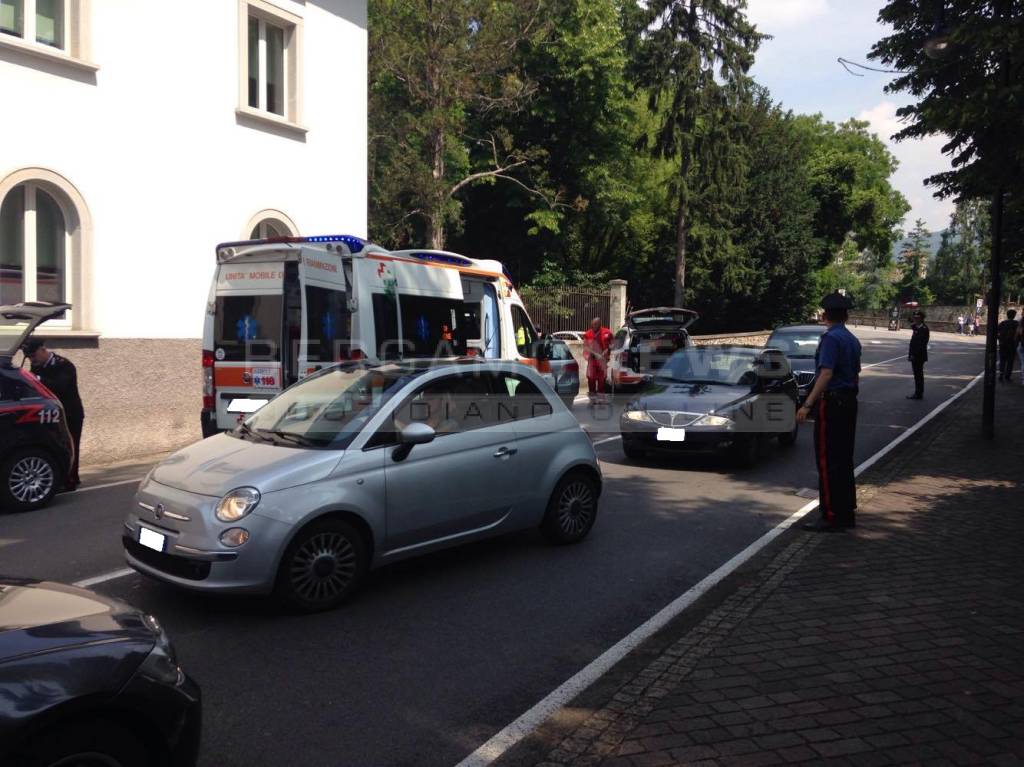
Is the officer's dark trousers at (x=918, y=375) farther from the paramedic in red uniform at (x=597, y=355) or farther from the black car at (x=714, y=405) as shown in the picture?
the black car at (x=714, y=405)

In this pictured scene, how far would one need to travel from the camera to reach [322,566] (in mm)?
5262

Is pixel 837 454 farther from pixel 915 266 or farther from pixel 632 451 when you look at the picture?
pixel 915 266

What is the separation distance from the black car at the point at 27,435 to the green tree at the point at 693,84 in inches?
1107

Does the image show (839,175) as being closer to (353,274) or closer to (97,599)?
(353,274)

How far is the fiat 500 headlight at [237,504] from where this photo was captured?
16.2ft

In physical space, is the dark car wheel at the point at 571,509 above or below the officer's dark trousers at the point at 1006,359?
below

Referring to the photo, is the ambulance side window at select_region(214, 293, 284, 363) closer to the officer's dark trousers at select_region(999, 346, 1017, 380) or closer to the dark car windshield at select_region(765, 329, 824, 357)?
the dark car windshield at select_region(765, 329, 824, 357)

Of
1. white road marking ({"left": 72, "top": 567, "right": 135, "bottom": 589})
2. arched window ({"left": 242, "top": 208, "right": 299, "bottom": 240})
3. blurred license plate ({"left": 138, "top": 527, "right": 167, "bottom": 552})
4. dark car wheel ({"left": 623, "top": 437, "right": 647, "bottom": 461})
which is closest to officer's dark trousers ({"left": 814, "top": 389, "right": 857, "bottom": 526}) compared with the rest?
dark car wheel ({"left": 623, "top": 437, "right": 647, "bottom": 461})

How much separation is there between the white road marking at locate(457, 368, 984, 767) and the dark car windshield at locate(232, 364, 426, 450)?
2130 millimetres

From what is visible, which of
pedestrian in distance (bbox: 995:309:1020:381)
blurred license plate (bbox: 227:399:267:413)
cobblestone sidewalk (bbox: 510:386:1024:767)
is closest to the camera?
cobblestone sidewalk (bbox: 510:386:1024:767)

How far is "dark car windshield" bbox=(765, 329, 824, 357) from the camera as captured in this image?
17922 millimetres

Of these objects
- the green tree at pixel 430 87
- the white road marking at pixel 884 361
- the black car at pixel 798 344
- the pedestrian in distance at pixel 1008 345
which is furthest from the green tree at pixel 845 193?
the black car at pixel 798 344

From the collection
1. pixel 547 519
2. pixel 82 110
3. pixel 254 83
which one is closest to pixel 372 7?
pixel 254 83

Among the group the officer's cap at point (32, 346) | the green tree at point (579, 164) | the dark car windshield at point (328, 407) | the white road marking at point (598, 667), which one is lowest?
the white road marking at point (598, 667)
